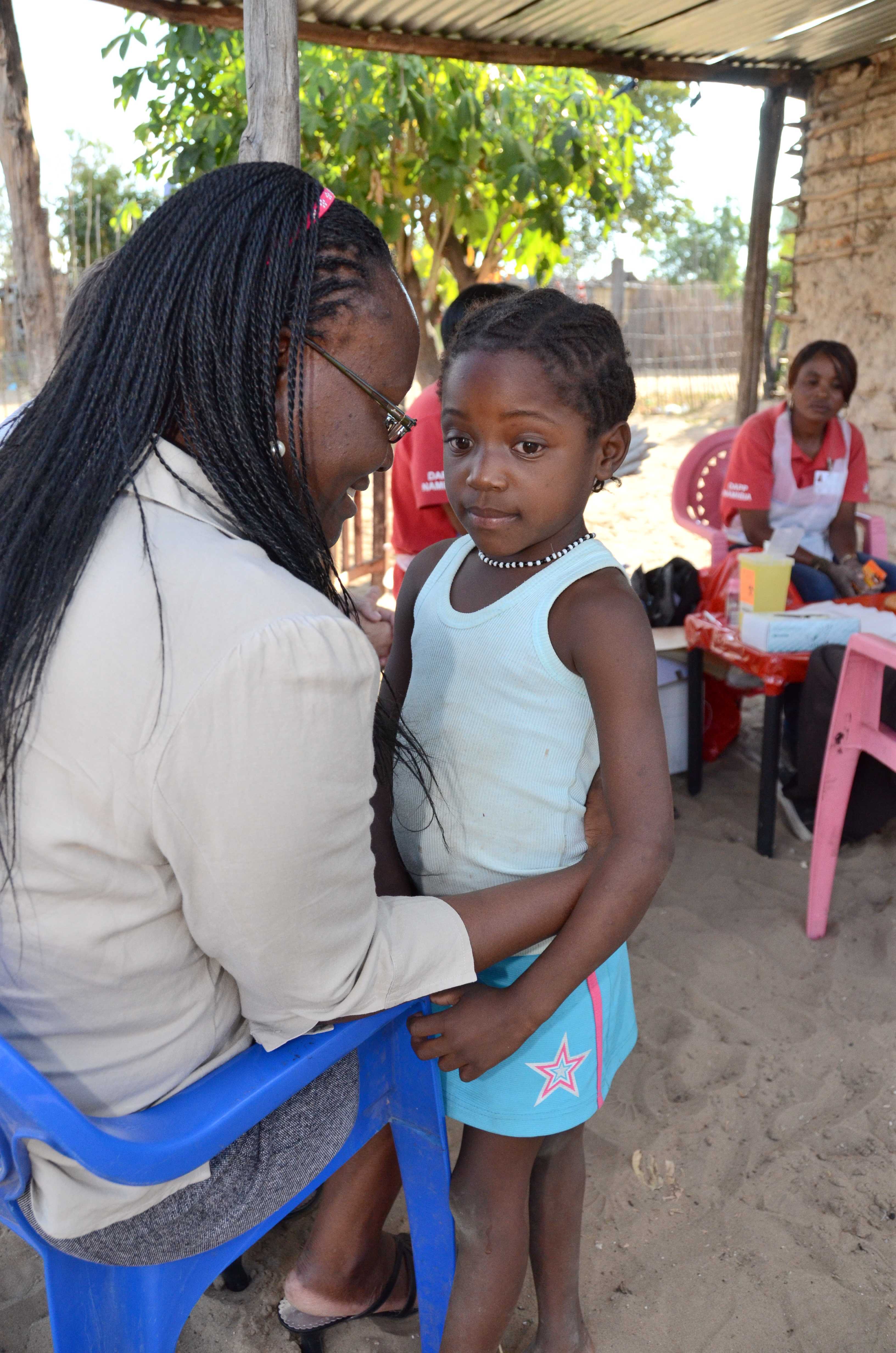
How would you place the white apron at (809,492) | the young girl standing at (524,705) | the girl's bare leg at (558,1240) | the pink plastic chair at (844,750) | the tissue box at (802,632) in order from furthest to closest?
the white apron at (809,492) → the tissue box at (802,632) → the pink plastic chair at (844,750) → the girl's bare leg at (558,1240) → the young girl standing at (524,705)

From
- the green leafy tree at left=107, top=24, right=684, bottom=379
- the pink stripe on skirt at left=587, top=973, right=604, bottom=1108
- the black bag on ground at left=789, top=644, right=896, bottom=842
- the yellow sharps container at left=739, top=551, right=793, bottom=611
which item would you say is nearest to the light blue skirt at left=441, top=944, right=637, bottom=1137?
the pink stripe on skirt at left=587, top=973, right=604, bottom=1108

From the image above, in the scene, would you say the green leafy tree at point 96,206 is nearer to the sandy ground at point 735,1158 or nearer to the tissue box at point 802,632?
the tissue box at point 802,632

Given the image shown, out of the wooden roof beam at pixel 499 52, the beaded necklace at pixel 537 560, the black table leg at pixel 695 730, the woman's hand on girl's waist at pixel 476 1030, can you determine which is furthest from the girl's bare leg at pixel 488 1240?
the wooden roof beam at pixel 499 52

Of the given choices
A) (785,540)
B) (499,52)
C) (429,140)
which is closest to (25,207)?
(499,52)

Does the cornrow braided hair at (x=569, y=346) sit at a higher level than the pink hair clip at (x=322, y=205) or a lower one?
lower

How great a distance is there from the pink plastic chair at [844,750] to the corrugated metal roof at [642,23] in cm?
348

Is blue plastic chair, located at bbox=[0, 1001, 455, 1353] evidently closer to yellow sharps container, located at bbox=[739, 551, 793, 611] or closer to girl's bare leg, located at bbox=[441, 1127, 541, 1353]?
girl's bare leg, located at bbox=[441, 1127, 541, 1353]

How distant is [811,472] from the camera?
4.24 metres

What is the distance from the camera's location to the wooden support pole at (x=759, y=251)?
20.3 feet

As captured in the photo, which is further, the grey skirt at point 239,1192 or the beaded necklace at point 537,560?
the beaded necklace at point 537,560

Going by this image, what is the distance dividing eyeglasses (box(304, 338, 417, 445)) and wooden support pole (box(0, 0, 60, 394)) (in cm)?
351

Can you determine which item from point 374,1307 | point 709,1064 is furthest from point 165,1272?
point 709,1064

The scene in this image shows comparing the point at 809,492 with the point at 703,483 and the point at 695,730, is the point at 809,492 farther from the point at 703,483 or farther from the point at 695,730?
the point at 695,730

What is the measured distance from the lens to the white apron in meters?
4.20
